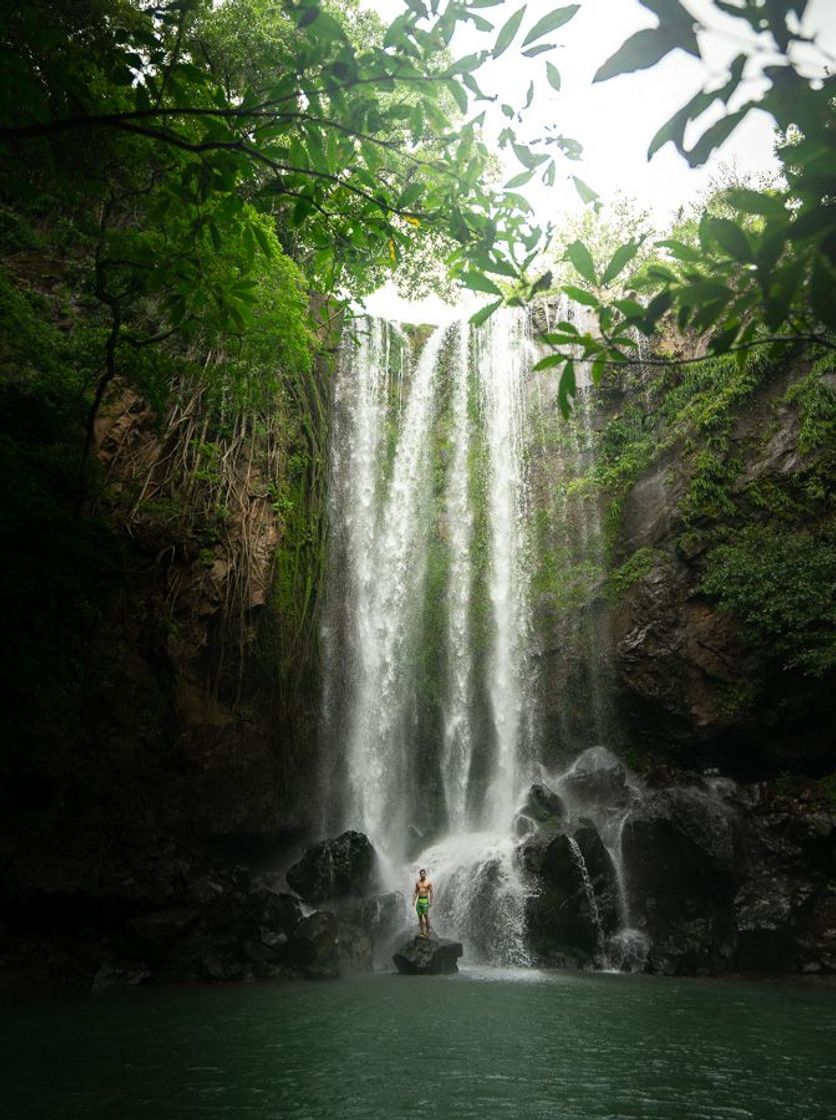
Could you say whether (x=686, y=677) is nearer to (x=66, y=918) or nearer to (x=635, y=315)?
(x=66, y=918)

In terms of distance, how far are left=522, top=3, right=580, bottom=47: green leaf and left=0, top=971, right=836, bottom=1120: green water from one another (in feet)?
15.1

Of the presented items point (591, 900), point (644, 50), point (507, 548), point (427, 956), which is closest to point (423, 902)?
point (427, 956)

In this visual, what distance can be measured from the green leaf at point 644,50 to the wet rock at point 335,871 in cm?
1044

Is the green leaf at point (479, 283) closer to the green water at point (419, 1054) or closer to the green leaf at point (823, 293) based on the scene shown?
the green leaf at point (823, 293)

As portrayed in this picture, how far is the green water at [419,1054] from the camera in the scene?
12.8 ft

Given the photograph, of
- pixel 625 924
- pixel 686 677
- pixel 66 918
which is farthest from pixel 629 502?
pixel 66 918

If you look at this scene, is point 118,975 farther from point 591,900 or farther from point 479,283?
point 479,283

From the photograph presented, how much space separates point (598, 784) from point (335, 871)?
452 centimetres

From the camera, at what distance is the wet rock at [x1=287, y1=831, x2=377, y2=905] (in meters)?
10.2

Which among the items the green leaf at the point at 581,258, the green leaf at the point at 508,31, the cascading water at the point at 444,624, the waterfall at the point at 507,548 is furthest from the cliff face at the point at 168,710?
the green leaf at the point at 581,258

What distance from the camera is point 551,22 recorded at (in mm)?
1812

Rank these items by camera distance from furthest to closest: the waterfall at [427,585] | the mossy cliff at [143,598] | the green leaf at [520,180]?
the waterfall at [427,585] → the mossy cliff at [143,598] → the green leaf at [520,180]

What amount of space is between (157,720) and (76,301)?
21.6 ft

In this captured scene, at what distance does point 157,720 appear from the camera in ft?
33.5
